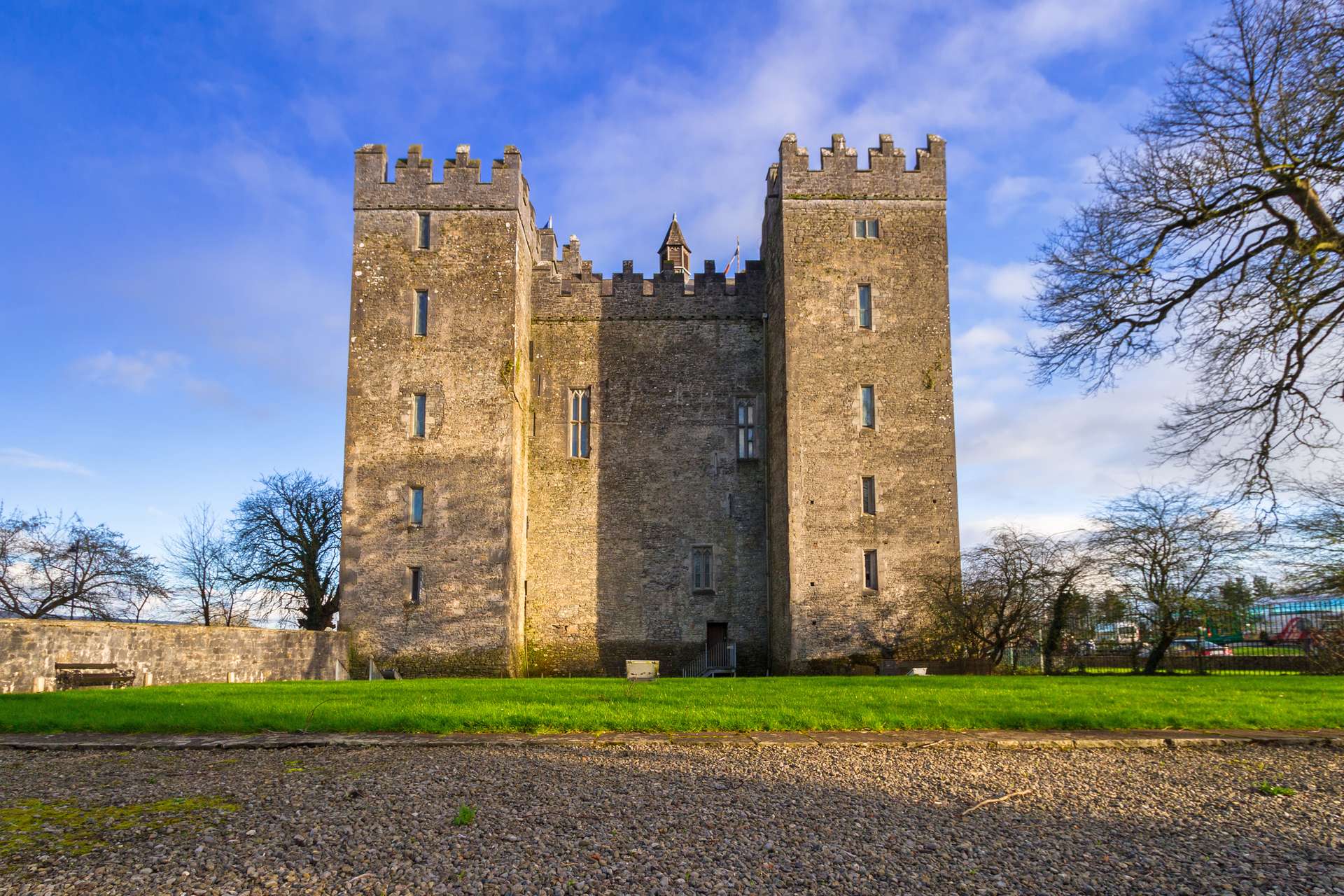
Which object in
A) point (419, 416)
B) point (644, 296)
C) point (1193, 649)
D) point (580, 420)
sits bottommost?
point (1193, 649)

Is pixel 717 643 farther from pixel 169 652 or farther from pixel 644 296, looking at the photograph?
pixel 169 652

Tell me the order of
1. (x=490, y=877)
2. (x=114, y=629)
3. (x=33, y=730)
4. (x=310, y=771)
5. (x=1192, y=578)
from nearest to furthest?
(x=490, y=877) → (x=310, y=771) → (x=33, y=730) → (x=114, y=629) → (x=1192, y=578)

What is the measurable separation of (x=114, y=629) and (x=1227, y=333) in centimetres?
1533

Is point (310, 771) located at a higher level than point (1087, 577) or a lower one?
lower

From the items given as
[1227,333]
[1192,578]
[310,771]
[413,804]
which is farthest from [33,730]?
[1192,578]

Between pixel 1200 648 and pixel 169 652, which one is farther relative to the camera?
pixel 1200 648

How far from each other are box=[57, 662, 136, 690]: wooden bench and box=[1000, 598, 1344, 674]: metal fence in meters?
17.1

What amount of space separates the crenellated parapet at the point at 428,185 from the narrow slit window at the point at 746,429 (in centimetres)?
785

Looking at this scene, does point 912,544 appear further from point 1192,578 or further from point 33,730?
point 33,730

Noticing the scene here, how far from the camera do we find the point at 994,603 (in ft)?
70.8

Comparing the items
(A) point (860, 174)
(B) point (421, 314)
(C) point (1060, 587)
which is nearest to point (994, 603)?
(C) point (1060, 587)

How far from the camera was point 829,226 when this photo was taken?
938 inches

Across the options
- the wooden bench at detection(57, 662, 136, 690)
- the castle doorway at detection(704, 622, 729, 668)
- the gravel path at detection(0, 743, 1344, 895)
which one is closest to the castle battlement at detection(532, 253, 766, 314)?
the castle doorway at detection(704, 622, 729, 668)

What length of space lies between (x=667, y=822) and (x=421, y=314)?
2005cm
